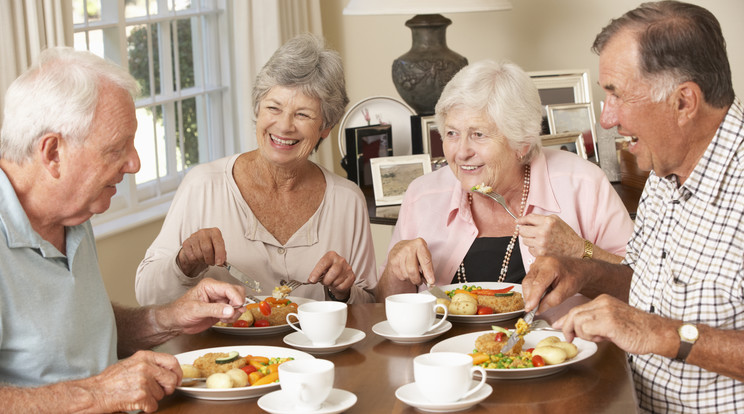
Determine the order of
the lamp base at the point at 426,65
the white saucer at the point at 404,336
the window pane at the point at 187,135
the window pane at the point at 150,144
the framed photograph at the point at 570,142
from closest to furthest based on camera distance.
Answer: the white saucer at the point at 404,336 → the framed photograph at the point at 570,142 → the lamp base at the point at 426,65 → the window pane at the point at 150,144 → the window pane at the point at 187,135

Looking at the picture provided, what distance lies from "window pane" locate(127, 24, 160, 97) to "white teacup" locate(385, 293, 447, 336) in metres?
2.36

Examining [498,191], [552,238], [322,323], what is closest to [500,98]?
[498,191]

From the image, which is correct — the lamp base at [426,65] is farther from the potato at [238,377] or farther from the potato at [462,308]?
the potato at [238,377]

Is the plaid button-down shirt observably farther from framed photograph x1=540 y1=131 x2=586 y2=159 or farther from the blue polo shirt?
framed photograph x1=540 y1=131 x2=586 y2=159

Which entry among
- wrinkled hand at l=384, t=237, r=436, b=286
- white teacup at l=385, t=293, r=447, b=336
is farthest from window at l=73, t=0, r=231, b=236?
white teacup at l=385, t=293, r=447, b=336

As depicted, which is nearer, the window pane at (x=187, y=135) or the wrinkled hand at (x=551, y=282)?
the wrinkled hand at (x=551, y=282)

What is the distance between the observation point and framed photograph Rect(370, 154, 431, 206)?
132 inches

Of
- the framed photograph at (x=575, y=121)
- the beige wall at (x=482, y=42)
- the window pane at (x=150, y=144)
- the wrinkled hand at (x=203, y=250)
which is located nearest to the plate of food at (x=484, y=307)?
the wrinkled hand at (x=203, y=250)

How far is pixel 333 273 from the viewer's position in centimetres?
220

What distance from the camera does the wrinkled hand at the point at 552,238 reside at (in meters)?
2.18

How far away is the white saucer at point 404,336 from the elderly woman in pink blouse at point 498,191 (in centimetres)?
45

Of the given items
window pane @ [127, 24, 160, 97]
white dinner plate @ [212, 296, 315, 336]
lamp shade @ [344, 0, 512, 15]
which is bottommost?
white dinner plate @ [212, 296, 315, 336]

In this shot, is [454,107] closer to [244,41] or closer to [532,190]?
[532,190]

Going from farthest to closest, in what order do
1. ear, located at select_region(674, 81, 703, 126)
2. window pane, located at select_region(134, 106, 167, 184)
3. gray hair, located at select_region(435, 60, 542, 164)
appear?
window pane, located at select_region(134, 106, 167, 184), gray hair, located at select_region(435, 60, 542, 164), ear, located at select_region(674, 81, 703, 126)
